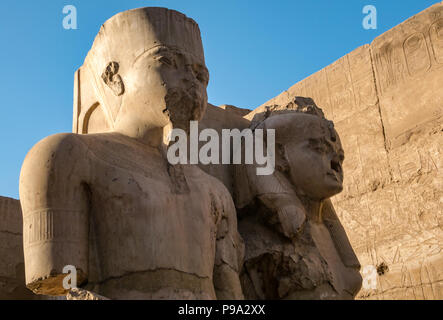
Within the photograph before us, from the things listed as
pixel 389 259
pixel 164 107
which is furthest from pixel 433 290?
pixel 164 107

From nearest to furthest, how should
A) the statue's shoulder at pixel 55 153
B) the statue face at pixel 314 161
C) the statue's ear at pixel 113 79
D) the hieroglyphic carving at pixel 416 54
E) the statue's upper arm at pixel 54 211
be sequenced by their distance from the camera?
the statue's upper arm at pixel 54 211, the statue's shoulder at pixel 55 153, the statue's ear at pixel 113 79, the statue face at pixel 314 161, the hieroglyphic carving at pixel 416 54

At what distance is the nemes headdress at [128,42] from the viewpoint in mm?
3436

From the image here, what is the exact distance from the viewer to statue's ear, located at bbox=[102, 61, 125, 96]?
3.46 meters

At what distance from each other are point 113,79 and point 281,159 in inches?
51.0

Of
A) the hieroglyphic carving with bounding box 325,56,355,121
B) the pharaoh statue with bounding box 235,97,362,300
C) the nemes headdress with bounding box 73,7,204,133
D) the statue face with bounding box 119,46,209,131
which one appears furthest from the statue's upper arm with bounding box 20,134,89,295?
the hieroglyphic carving with bounding box 325,56,355,121

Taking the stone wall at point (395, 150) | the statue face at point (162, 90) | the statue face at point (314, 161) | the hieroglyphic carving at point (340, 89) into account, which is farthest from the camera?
the hieroglyphic carving at point (340, 89)

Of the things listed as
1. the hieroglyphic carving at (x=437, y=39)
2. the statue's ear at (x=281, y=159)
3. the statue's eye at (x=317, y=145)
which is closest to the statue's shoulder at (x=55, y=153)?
the statue's ear at (x=281, y=159)

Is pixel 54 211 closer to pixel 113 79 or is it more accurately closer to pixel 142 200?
pixel 142 200

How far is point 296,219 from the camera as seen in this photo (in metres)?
3.84

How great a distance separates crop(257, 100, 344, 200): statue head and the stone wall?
2.62m

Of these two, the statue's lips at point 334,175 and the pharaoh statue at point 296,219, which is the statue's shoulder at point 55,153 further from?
the statue's lips at point 334,175

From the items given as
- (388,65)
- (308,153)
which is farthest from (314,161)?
(388,65)

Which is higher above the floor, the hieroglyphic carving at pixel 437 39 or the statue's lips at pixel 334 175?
the hieroglyphic carving at pixel 437 39

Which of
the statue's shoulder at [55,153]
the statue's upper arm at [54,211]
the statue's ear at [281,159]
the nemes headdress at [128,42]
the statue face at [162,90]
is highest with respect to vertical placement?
the nemes headdress at [128,42]
